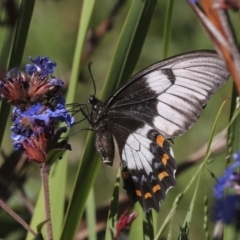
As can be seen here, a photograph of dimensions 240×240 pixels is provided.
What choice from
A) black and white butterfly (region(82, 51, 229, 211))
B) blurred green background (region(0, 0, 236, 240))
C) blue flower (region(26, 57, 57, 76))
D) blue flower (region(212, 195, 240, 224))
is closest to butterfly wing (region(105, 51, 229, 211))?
black and white butterfly (region(82, 51, 229, 211))

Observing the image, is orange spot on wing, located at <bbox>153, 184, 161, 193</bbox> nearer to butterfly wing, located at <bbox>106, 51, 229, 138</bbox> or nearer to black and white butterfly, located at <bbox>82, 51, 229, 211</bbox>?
black and white butterfly, located at <bbox>82, 51, 229, 211</bbox>

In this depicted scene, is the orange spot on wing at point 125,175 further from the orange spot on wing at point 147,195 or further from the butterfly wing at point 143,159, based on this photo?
the orange spot on wing at point 147,195

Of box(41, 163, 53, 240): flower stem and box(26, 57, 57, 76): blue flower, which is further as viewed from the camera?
box(26, 57, 57, 76): blue flower

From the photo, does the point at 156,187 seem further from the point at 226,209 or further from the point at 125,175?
the point at 226,209

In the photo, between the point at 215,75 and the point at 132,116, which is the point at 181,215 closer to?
the point at 132,116

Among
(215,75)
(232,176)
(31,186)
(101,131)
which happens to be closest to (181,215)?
(31,186)

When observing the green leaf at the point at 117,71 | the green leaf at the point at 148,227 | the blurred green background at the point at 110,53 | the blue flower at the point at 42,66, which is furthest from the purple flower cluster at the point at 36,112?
the blurred green background at the point at 110,53

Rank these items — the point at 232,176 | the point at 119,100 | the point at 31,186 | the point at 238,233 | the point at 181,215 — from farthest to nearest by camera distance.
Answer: the point at 181,215 < the point at 31,186 < the point at 119,100 < the point at 238,233 < the point at 232,176
